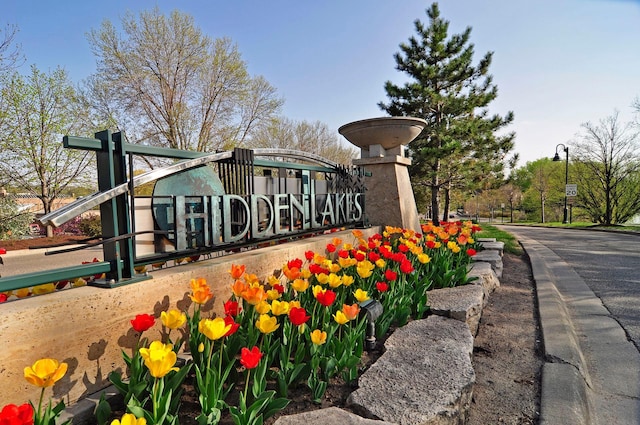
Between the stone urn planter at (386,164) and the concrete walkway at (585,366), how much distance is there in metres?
2.56

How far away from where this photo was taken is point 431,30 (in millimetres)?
17156

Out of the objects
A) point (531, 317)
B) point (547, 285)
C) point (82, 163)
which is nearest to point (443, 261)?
point (531, 317)

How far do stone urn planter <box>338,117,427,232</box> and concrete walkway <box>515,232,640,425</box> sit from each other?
2.56 m

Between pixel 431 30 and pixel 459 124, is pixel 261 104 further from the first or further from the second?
pixel 459 124

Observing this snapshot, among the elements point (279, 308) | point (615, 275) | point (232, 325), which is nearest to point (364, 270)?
point (279, 308)

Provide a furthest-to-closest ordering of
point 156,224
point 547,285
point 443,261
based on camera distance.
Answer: point 547,285 → point 443,261 → point 156,224

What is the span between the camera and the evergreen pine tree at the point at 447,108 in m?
15.9

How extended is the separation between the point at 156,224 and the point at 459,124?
15603 mm

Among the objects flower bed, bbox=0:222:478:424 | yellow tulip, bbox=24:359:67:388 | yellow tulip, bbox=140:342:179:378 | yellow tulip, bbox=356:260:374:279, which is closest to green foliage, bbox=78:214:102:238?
flower bed, bbox=0:222:478:424

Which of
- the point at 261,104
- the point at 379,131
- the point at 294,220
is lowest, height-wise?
the point at 294,220

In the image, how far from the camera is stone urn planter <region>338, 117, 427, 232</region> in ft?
18.3

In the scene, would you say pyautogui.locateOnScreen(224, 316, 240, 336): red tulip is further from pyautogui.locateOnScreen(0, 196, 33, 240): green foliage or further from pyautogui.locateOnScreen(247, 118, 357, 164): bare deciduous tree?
pyautogui.locateOnScreen(247, 118, 357, 164): bare deciduous tree

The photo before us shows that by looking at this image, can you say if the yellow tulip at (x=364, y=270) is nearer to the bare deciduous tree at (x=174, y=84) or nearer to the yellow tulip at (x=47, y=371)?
the yellow tulip at (x=47, y=371)

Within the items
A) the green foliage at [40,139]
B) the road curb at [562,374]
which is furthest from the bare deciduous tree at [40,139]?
the road curb at [562,374]
